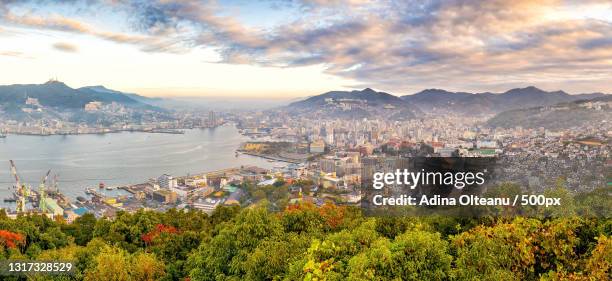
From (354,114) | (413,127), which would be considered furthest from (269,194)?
(354,114)

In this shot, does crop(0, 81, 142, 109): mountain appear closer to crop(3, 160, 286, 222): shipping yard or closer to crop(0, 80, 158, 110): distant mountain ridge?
crop(0, 80, 158, 110): distant mountain ridge

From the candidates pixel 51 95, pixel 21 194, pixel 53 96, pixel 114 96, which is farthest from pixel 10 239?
pixel 114 96

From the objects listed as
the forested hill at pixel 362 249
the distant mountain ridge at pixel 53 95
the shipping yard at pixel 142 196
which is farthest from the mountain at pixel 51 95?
the forested hill at pixel 362 249

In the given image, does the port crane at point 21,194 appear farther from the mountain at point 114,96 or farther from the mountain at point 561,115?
the mountain at point 114,96

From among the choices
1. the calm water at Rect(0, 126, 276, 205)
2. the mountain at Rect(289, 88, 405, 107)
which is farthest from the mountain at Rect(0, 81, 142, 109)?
the mountain at Rect(289, 88, 405, 107)

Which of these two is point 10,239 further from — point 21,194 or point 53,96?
point 53,96

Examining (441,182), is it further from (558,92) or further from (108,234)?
(558,92)

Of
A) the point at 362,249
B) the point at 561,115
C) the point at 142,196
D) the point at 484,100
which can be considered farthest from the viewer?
the point at 484,100
